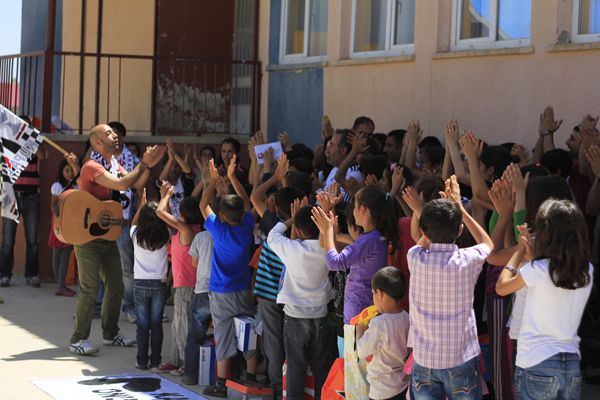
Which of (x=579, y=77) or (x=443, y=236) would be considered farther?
(x=579, y=77)

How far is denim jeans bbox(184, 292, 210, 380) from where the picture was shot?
8008 mm

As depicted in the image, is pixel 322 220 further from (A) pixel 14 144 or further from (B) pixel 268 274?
(A) pixel 14 144

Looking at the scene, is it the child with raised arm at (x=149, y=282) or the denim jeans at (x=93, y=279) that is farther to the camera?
the denim jeans at (x=93, y=279)

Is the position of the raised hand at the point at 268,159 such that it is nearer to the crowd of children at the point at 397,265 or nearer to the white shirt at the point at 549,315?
the crowd of children at the point at 397,265

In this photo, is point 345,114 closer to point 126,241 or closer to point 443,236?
point 126,241

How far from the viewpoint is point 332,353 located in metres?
6.95

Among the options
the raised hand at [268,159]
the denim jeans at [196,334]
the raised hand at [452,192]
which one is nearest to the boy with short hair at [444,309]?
the raised hand at [452,192]

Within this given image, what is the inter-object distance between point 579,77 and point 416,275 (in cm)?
374

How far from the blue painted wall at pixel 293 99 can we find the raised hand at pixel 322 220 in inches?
220

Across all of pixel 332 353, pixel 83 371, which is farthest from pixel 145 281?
pixel 332 353

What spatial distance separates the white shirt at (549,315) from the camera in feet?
16.8

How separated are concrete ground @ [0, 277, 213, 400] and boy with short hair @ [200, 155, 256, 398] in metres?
0.42

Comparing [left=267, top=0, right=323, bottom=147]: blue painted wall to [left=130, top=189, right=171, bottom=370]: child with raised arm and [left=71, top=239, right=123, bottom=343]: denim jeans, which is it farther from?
[left=130, top=189, right=171, bottom=370]: child with raised arm

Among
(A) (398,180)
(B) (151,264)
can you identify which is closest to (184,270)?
(B) (151,264)
